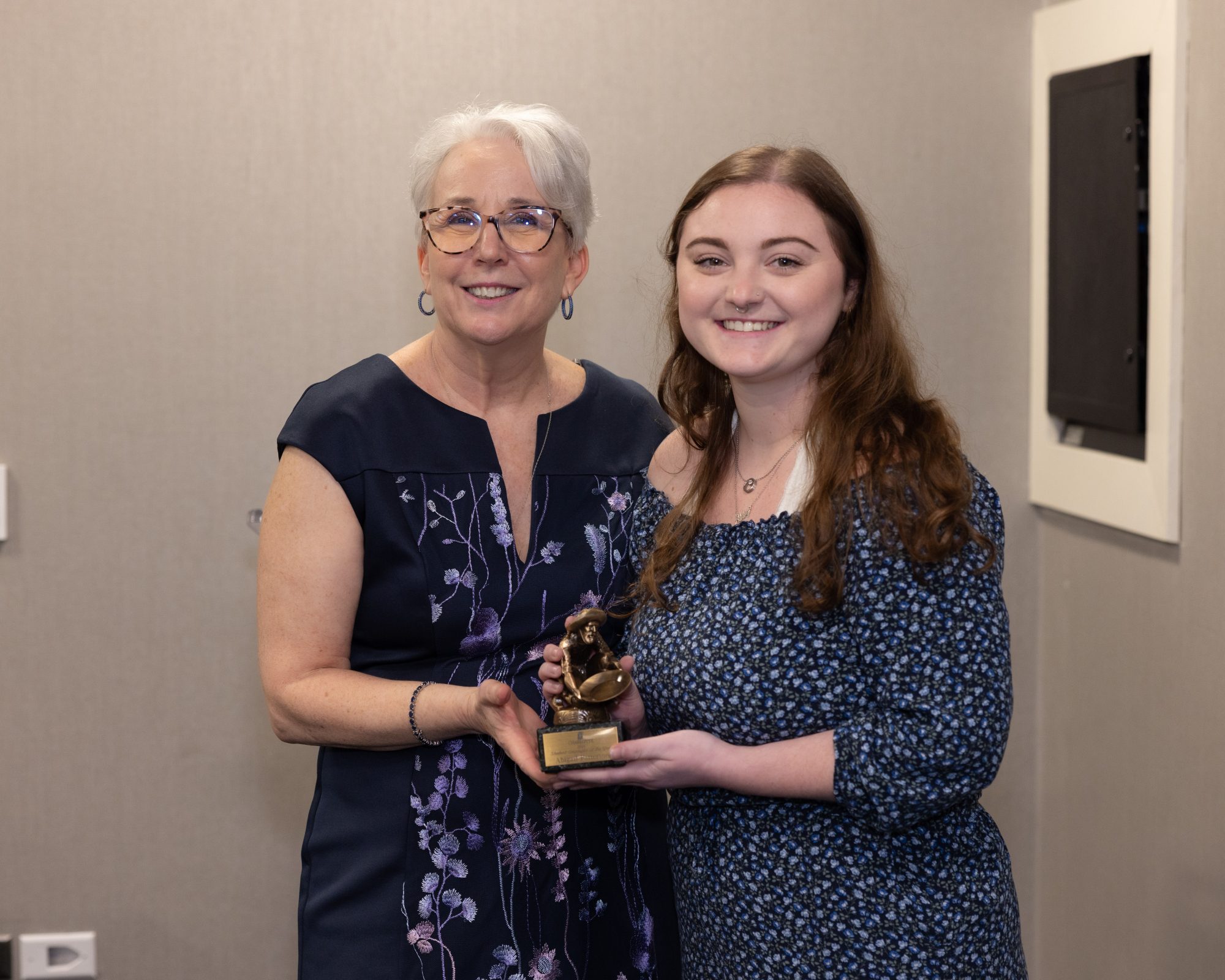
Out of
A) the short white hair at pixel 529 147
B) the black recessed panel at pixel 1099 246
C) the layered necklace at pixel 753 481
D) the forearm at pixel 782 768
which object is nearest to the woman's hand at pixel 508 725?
the forearm at pixel 782 768

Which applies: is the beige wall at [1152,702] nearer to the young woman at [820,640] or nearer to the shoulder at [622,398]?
the young woman at [820,640]

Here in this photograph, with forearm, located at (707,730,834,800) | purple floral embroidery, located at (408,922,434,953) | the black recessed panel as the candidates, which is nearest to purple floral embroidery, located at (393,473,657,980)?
purple floral embroidery, located at (408,922,434,953)

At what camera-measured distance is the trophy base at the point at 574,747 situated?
155 cm

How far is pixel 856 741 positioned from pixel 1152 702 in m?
1.19

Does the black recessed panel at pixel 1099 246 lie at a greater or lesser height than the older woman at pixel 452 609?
greater

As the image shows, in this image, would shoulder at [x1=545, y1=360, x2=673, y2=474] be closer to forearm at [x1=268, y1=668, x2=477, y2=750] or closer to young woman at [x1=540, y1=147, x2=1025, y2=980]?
young woman at [x1=540, y1=147, x2=1025, y2=980]

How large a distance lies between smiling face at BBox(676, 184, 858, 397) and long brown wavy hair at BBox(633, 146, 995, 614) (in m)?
0.02

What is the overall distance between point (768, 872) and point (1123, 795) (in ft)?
4.14

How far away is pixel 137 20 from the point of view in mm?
2555

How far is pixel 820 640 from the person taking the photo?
144 centimetres

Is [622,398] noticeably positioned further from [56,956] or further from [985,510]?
[56,956]

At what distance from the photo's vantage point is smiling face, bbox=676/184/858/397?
1.53 metres

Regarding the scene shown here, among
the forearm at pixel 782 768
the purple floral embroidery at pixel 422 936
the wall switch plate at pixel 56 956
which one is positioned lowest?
the wall switch plate at pixel 56 956

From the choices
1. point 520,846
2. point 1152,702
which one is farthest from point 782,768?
point 1152,702
